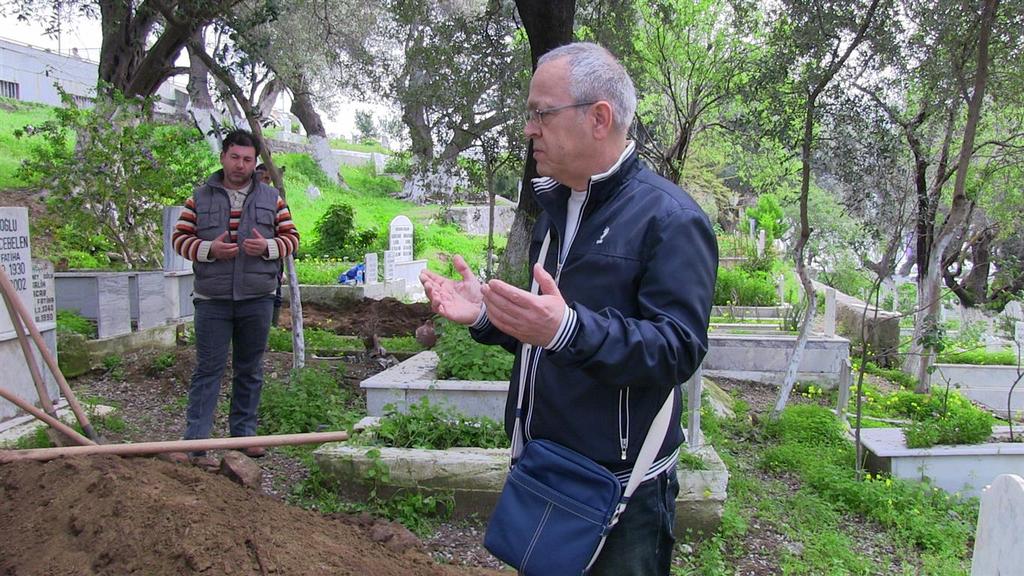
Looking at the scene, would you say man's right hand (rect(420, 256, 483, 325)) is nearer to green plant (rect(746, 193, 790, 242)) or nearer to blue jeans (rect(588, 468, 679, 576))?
blue jeans (rect(588, 468, 679, 576))

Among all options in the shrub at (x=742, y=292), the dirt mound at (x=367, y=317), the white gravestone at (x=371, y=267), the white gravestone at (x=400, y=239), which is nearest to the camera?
the dirt mound at (x=367, y=317)

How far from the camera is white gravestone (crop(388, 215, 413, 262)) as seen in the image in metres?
17.2

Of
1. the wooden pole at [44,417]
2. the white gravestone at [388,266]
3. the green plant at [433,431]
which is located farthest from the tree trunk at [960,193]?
the white gravestone at [388,266]

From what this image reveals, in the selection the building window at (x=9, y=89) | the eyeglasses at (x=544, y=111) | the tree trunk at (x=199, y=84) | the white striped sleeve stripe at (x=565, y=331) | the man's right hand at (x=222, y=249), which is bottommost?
the white striped sleeve stripe at (x=565, y=331)

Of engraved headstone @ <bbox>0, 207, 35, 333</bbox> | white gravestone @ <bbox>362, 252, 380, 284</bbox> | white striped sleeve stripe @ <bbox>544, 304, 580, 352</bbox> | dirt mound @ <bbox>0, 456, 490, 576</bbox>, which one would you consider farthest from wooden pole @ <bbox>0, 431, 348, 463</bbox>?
white gravestone @ <bbox>362, 252, 380, 284</bbox>

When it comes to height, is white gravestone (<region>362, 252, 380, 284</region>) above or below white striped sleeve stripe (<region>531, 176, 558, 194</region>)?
below

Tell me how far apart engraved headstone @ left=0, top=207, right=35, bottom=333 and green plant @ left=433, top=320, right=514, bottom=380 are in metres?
2.82

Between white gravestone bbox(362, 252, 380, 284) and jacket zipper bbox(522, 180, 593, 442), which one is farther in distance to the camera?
white gravestone bbox(362, 252, 380, 284)

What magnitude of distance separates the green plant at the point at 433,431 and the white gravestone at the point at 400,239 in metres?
12.4

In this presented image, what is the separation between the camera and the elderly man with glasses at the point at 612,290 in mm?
1677

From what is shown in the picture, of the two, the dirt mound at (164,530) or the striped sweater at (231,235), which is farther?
the striped sweater at (231,235)

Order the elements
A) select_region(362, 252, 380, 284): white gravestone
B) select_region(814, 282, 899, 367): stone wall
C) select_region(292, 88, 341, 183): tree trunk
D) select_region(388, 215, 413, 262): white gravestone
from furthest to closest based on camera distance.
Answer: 1. select_region(292, 88, 341, 183): tree trunk
2. select_region(388, 215, 413, 262): white gravestone
3. select_region(362, 252, 380, 284): white gravestone
4. select_region(814, 282, 899, 367): stone wall

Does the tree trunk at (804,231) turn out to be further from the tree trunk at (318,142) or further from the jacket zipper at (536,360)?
the tree trunk at (318,142)

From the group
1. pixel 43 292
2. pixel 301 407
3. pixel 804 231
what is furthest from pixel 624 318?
pixel 804 231
